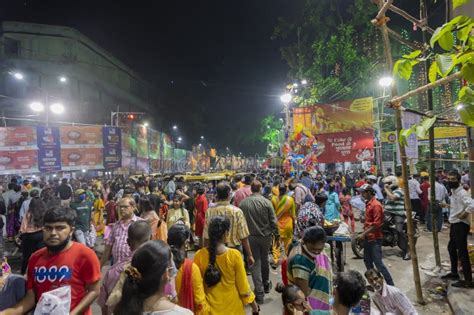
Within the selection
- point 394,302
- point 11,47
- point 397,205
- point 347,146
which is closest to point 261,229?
point 394,302

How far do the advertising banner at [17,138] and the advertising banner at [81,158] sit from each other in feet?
4.51

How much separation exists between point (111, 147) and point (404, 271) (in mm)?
13174

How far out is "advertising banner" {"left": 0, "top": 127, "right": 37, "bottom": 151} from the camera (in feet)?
41.3

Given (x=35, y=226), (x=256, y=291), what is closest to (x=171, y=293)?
(x=256, y=291)

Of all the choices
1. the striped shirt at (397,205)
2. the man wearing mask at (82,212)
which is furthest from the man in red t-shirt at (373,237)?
the man wearing mask at (82,212)

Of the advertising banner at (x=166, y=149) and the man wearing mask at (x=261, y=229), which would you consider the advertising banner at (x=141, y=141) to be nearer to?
the advertising banner at (x=166, y=149)

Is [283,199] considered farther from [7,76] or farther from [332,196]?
[7,76]

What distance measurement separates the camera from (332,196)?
820 centimetres

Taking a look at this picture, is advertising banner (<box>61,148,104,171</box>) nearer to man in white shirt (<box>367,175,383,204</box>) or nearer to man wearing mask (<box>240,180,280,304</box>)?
man wearing mask (<box>240,180,280,304</box>)

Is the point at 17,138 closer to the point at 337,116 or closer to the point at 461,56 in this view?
the point at 337,116

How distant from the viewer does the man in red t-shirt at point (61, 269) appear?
3057 millimetres

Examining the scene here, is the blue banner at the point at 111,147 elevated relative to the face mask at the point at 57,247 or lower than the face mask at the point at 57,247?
elevated

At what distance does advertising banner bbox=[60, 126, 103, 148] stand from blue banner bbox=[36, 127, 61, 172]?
14.9 inches

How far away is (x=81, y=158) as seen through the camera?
14.9 meters
